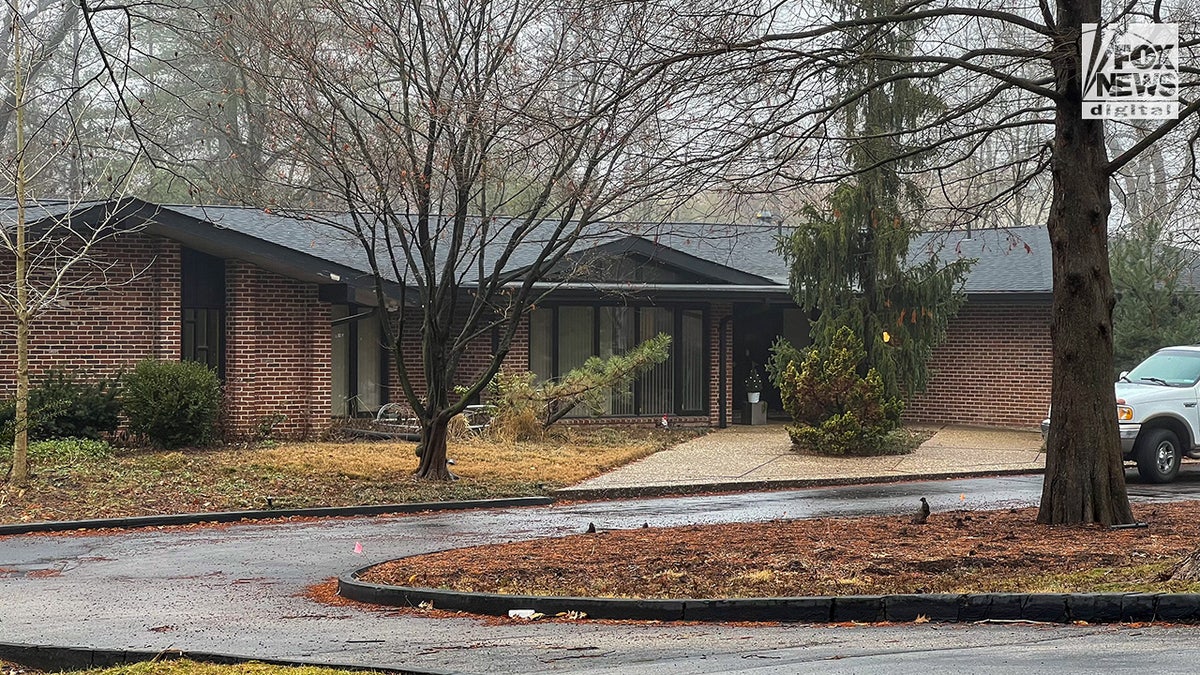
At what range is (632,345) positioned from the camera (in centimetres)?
2881

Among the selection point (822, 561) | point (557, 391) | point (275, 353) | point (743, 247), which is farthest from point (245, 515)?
point (743, 247)

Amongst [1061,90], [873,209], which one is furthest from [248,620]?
[873,209]

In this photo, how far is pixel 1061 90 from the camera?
1239 centimetres

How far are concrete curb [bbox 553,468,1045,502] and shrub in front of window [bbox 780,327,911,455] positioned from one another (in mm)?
2585

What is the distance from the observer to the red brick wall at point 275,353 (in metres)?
23.9

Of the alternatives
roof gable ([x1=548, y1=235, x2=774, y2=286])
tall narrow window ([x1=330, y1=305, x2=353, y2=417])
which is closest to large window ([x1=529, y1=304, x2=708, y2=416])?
roof gable ([x1=548, y1=235, x2=774, y2=286])

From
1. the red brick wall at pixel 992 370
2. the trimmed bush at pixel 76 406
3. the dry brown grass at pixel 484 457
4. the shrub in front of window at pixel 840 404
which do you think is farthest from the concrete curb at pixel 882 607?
the red brick wall at pixel 992 370

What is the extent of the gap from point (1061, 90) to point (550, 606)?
21.7 ft

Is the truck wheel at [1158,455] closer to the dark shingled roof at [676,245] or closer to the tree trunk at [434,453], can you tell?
the dark shingled roof at [676,245]

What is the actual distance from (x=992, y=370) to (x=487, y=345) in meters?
10.5

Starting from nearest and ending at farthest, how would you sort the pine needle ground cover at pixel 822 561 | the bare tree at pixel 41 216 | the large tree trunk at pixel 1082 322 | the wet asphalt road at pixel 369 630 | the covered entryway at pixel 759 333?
the wet asphalt road at pixel 369 630 → the pine needle ground cover at pixel 822 561 → the large tree trunk at pixel 1082 322 → the bare tree at pixel 41 216 → the covered entryway at pixel 759 333

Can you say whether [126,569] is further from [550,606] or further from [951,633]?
[951,633]

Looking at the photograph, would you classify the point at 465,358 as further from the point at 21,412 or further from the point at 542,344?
the point at 21,412

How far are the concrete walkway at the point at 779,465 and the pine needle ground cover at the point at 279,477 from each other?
2.34 ft
